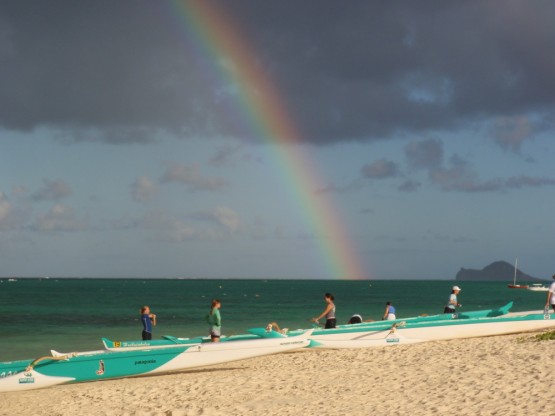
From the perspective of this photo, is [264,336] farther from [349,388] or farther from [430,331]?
[349,388]

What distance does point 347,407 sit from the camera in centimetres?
1080

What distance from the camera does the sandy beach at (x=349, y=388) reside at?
416 inches

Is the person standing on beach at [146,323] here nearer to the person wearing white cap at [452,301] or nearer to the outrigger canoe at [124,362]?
the outrigger canoe at [124,362]

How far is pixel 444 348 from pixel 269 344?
4199 mm

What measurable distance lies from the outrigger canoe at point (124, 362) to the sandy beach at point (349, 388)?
30cm

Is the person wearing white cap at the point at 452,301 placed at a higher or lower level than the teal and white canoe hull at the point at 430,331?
higher

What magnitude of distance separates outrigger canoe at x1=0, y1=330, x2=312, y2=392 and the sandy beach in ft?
0.99

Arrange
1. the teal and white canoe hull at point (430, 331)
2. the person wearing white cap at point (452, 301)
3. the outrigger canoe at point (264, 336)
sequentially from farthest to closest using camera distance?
the person wearing white cap at point (452, 301)
the teal and white canoe hull at point (430, 331)
the outrigger canoe at point (264, 336)

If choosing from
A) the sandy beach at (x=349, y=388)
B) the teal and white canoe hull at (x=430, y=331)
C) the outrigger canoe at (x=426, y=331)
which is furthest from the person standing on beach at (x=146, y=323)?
the teal and white canoe hull at (x=430, y=331)

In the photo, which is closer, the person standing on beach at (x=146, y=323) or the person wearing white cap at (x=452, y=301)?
the person standing on beach at (x=146, y=323)

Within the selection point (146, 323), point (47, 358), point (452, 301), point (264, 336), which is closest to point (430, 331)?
point (452, 301)

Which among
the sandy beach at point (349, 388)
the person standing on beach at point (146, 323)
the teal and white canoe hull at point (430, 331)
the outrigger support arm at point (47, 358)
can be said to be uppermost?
the person standing on beach at point (146, 323)

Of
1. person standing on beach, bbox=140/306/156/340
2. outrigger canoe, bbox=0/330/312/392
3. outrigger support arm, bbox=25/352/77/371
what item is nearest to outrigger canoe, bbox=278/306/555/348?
outrigger canoe, bbox=0/330/312/392

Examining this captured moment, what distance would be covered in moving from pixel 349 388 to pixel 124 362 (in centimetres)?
598
